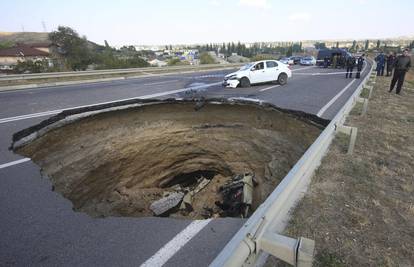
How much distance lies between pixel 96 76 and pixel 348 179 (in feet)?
72.5

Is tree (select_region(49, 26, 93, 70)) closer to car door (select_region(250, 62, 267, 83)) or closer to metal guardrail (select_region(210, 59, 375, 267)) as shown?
car door (select_region(250, 62, 267, 83))

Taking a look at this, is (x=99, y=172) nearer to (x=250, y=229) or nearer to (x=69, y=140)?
(x=69, y=140)

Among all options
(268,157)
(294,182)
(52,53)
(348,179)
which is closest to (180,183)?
(268,157)

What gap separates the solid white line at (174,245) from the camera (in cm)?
229

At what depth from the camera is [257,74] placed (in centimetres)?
1484

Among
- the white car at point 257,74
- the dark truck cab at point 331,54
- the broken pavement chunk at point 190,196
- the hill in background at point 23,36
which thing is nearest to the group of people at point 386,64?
the dark truck cab at point 331,54

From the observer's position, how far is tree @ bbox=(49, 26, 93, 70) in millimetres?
47094

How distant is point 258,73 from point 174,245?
1360cm

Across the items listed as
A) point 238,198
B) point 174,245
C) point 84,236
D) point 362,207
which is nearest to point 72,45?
point 238,198

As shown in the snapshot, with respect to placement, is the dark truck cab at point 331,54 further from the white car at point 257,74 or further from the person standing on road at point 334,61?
the white car at point 257,74

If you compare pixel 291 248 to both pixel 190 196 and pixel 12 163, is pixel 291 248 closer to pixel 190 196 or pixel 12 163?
pixel 12 163

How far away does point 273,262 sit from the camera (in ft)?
6.79

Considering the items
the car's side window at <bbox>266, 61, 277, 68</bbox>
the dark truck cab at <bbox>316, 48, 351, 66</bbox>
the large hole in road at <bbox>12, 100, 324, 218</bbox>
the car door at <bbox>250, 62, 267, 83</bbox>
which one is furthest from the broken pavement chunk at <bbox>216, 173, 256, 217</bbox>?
the dark truck cab at <bbox>316, 48, 351, 66</bbox>

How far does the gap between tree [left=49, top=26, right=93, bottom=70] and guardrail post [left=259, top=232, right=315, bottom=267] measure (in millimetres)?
52366
